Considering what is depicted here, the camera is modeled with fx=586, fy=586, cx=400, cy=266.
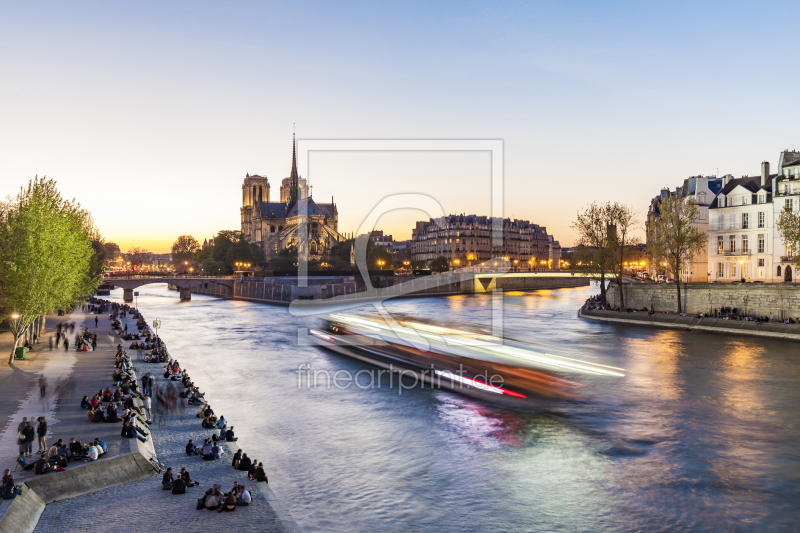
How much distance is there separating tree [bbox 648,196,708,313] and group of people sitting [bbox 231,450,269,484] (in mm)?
42709

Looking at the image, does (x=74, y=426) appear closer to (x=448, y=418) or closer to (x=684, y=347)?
(x=448, y=418)

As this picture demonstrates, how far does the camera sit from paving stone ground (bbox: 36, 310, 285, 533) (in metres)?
11.9

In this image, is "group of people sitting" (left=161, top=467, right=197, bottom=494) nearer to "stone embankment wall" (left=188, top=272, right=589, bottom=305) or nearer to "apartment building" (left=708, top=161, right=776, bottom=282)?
"apartment building" (left=708, top=161, right=776, bottom=282)

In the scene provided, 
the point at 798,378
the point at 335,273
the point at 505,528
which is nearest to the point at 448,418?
the point at 505,528

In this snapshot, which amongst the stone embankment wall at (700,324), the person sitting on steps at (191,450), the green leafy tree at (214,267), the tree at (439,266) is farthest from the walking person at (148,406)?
the green leafy tree at (214,267)

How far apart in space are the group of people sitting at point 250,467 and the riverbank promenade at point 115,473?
18 cm

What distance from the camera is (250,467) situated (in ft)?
49.7

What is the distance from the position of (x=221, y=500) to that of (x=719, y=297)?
1774 inches

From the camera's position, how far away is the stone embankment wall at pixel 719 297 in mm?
41906

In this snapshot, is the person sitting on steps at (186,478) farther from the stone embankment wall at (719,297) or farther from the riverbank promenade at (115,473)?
the stone embankment wall at (719,297)

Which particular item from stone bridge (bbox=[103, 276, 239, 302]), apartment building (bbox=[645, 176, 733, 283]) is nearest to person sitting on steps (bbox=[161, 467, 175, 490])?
apartment building (bbox=[645, 176, 733, 283])

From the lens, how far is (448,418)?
22.2 meters

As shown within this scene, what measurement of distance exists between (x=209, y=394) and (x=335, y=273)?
7864cm

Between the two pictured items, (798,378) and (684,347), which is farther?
(684,347)
